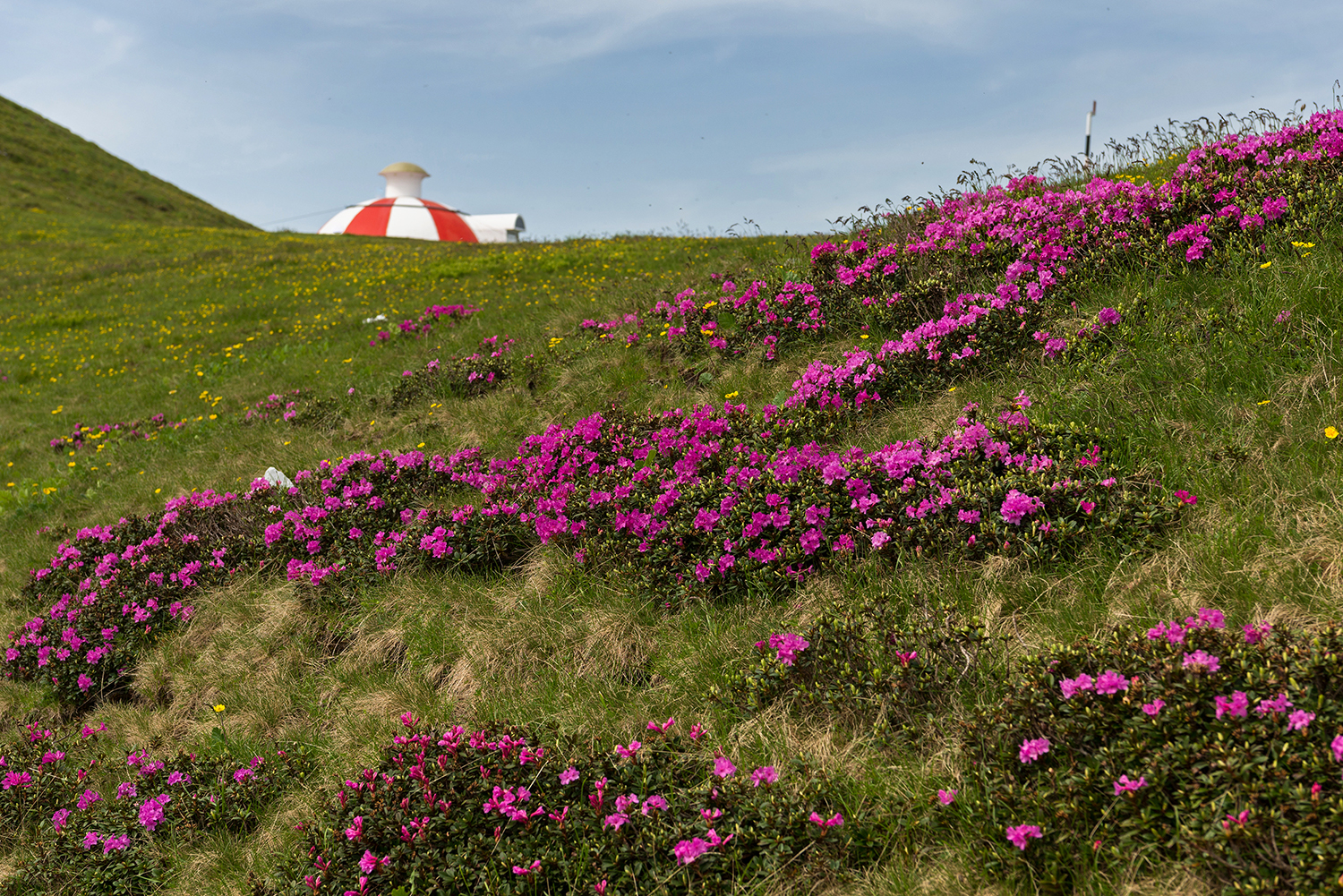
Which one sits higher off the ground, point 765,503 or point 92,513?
point 765,503

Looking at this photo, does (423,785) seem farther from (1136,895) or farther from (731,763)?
(1136,895)

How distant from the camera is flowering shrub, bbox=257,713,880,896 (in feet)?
10.0

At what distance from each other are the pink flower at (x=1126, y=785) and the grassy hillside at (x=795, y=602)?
51 millimetres

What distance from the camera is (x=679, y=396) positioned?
757cm

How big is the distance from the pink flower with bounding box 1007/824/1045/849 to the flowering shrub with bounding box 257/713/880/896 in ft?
1.80

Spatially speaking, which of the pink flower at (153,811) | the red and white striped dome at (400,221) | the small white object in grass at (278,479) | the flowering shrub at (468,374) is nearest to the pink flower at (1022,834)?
the pink flower at (153,811)

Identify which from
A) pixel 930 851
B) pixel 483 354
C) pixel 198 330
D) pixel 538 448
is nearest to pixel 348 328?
pixel 198 330

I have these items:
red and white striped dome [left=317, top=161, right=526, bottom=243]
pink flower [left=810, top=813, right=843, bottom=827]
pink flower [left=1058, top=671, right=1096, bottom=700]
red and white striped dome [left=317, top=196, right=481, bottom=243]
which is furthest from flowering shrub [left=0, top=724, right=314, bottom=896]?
red and white striped dome [left=317, top=196, right=481, bottom=243]

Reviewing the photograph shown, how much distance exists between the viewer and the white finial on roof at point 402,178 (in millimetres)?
54406

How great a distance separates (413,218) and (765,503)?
154 ft

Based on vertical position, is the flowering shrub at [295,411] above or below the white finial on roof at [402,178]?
below

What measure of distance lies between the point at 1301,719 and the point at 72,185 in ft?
180

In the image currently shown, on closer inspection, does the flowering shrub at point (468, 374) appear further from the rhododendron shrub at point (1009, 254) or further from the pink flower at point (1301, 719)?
the pink flower at point (1301, 719)

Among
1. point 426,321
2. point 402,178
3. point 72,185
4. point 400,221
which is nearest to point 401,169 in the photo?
point 402,178
